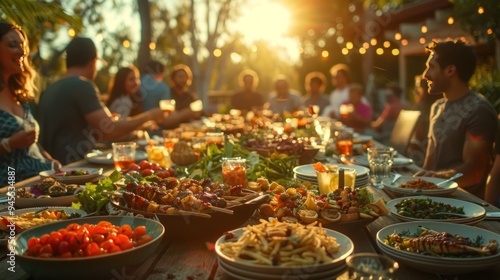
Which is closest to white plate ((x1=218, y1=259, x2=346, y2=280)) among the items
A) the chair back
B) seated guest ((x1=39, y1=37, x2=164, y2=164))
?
seated guest ((x1=39, y1=37, x2=164, y2=164))

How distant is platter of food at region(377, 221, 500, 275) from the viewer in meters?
1.51

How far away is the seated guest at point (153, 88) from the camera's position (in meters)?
8.12

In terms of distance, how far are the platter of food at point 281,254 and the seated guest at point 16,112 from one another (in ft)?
7.07

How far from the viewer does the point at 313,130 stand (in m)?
4.98

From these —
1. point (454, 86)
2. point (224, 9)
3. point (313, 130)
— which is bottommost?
point (313, 130)

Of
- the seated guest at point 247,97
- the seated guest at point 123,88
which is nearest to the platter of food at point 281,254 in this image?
the seated guest at point 123,88

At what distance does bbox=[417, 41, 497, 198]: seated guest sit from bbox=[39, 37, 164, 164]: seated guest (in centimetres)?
235

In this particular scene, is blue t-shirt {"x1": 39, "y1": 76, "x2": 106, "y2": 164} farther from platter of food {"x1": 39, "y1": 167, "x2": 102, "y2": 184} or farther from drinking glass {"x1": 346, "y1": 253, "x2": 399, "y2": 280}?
drinking glass {"x1": 346, "y1": 253, "x2": 399, "y2": 280}

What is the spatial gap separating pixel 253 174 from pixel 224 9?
18468 mm

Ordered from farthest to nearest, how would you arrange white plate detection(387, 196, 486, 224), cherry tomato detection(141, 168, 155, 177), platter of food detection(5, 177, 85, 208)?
cherry tomato detection(141, 168, 155, 177) → platter of food detection(5, 177, 85, 208) → white plate detection(387, 196, 486, 224)

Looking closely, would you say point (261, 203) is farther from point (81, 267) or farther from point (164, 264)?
point (81, 267)

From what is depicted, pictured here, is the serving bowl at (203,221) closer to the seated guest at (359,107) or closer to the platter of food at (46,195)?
the platter of food at (46,195)

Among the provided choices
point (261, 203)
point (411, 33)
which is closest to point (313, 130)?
point (261, 203)

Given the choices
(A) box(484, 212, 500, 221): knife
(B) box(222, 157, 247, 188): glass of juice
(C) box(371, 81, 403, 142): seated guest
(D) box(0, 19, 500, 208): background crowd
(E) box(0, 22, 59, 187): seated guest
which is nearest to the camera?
(A) box(484, 212, 500, 221): knife
